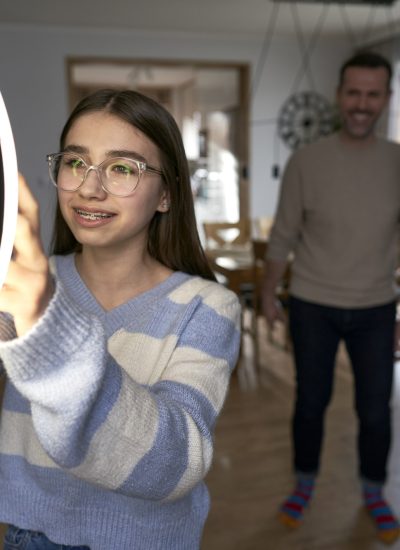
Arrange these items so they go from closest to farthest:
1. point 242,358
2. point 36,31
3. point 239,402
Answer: point 239,402, point 242,358, point 36,31

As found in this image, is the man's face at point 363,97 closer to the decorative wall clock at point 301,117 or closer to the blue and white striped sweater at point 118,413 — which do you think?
the blue and white striped sweater at point 118,413

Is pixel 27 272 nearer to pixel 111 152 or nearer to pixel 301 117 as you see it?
pixel 111 152

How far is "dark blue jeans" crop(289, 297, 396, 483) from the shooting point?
1.84 metres

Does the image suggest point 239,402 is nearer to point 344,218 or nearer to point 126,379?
point 344,218

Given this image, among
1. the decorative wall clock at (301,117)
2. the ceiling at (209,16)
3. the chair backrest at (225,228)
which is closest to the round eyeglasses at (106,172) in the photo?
the ceiling at (209,16)

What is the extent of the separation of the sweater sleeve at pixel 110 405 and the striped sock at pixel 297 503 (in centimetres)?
148

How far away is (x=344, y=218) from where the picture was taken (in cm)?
182

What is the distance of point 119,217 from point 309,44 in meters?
5.82

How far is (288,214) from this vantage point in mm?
1954

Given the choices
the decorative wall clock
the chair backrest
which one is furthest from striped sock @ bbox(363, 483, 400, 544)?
the decorative wall clock

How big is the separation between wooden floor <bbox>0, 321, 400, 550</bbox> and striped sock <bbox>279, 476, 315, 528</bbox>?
0.03 meters

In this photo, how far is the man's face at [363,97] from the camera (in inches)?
68.2

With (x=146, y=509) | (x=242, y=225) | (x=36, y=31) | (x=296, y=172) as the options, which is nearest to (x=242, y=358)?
(x=242, y=225)

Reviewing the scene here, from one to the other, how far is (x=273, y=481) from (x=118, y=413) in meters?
1.94
